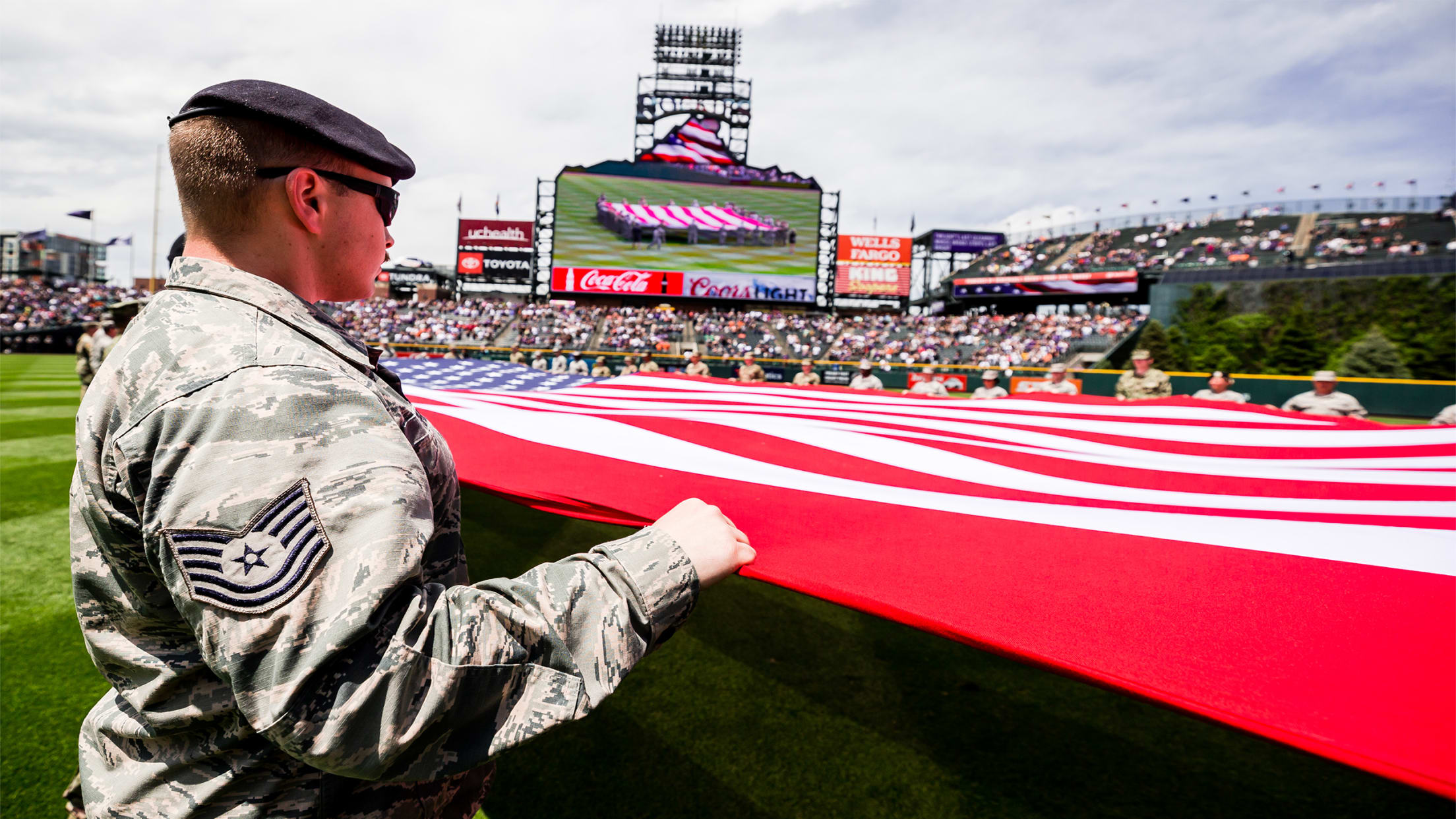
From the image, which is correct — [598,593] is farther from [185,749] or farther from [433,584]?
[185,749]

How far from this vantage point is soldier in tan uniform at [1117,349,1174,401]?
827 cm

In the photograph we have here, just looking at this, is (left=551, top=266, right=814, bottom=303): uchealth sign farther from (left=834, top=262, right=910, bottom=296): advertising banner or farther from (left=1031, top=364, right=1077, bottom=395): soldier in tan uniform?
(left=1031, top=364, right=1077, bottom=395): soldier in tan uniform

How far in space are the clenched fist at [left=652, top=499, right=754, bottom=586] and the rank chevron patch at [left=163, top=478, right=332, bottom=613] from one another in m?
0.41

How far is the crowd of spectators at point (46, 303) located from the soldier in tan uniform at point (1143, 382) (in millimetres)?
38978

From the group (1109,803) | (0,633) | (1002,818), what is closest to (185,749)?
(1002,818)

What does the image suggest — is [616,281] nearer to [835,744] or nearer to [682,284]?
[682,284]

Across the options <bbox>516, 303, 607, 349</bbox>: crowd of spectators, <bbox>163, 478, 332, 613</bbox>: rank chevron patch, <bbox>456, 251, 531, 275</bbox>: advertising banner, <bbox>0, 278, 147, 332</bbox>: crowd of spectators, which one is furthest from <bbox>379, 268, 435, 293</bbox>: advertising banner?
<bbox>163, 478, 332, 613</bbox>: rank chevron patch

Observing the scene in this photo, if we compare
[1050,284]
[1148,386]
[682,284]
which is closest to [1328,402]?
[1148,386]

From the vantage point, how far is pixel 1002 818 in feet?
6.52

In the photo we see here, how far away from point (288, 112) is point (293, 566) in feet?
2.01

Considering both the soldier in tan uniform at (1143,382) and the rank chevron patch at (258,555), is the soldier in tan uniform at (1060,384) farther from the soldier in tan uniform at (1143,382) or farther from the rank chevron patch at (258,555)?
the rank chevron patch at (258,555)

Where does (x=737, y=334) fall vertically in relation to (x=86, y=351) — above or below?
above

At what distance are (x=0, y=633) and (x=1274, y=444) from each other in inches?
210

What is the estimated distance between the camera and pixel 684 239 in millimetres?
35281
